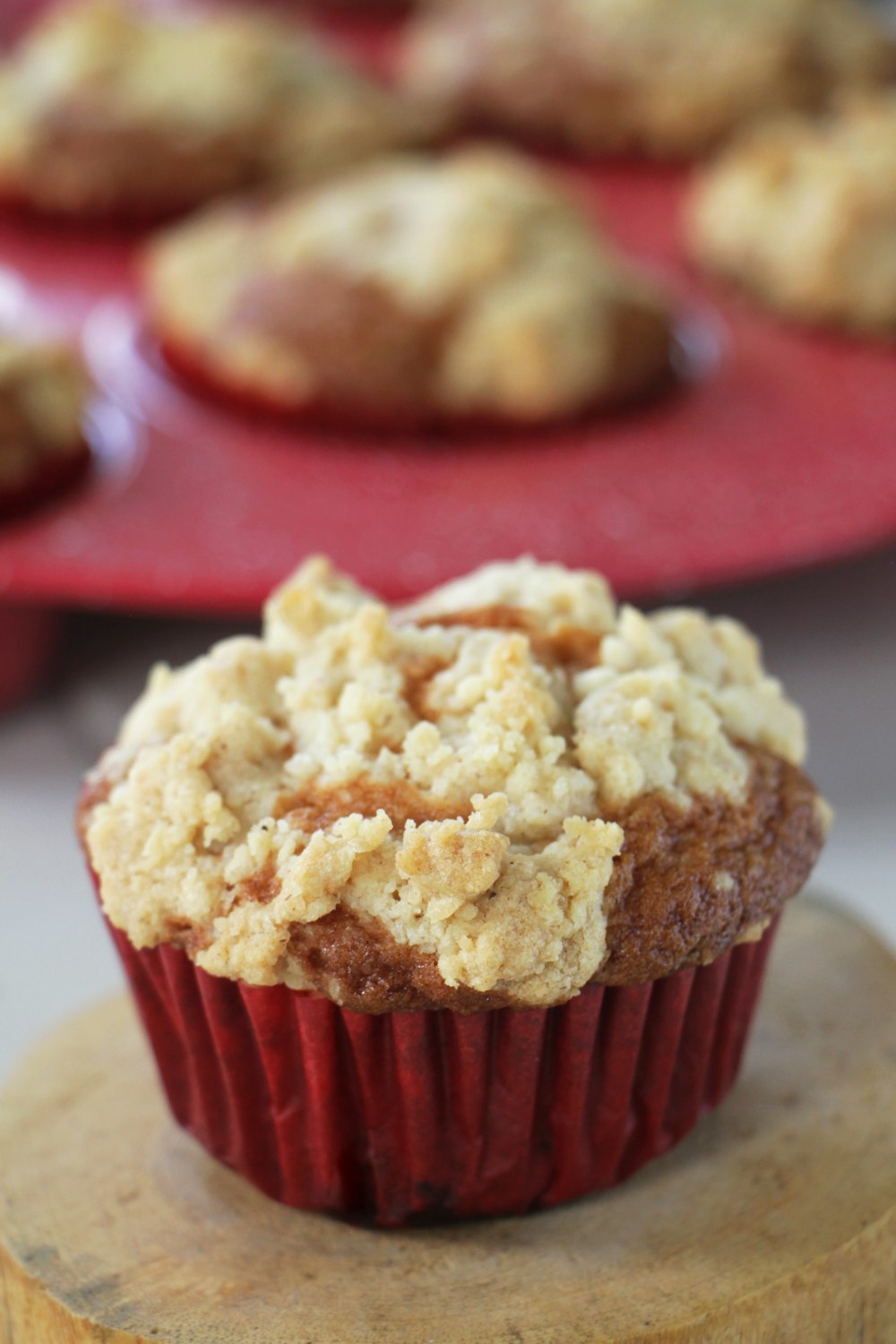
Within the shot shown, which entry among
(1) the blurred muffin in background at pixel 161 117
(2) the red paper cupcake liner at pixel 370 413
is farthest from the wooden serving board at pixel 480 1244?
(1) the blurred muffin in background at pixel 161 117

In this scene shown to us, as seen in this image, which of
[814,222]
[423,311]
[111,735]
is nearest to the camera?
[111,735]

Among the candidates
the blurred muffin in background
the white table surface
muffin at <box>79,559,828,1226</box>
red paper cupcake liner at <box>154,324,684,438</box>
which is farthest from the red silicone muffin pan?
muffin at <box>79,559,828,1226</box>

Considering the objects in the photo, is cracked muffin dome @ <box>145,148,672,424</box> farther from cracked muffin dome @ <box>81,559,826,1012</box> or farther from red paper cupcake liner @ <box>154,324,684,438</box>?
cracked muffin dome @ <box>81,559,826,1012</box>

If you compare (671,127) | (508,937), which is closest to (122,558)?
(508,937)

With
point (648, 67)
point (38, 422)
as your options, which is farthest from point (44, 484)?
point (648, 67)

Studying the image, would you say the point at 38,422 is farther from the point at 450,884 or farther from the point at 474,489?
the point at 450,884

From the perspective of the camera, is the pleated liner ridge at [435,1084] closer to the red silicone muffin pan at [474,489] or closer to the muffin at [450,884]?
the muffin at [450,884]

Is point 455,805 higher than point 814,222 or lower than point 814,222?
higher
